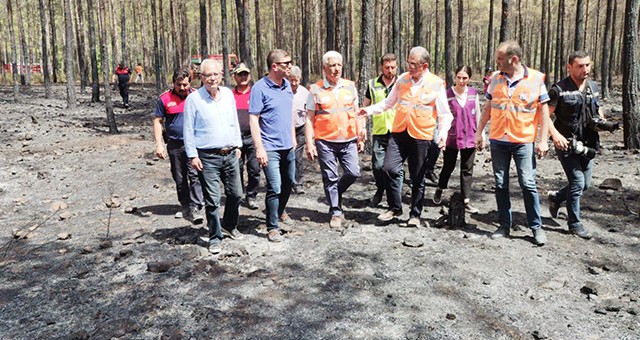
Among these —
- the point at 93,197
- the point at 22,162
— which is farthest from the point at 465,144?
the point at 22,162

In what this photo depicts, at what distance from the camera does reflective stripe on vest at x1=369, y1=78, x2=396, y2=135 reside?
22.7 ft

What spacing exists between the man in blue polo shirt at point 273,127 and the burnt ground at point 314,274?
523mm

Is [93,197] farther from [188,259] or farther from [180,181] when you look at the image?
[188,259]

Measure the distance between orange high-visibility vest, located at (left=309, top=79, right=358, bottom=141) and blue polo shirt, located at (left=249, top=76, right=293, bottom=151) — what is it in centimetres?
42

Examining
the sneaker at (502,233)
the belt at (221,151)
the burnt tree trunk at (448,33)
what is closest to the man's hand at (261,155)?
the belt at (221,151)

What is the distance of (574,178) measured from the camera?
18.5 feet

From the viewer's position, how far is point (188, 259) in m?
5.13

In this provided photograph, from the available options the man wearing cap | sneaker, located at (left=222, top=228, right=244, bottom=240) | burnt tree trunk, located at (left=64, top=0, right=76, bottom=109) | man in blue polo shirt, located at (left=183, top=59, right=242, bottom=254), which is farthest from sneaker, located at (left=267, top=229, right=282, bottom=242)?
burnt tree trunk, located at (left=64, top=0, right=76, bottom=109)

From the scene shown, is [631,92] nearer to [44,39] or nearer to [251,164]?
[251,164]

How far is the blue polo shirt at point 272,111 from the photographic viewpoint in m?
5.42

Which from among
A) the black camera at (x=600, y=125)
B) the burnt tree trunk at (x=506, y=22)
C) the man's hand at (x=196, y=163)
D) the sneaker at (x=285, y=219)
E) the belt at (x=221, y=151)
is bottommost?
the sneaker at (x=285, y=219)

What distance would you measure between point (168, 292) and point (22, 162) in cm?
787

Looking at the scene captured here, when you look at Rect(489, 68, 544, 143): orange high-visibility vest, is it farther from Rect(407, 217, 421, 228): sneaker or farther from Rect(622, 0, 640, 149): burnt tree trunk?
Rect(622, 0, 640, 149): burnt tree trunk

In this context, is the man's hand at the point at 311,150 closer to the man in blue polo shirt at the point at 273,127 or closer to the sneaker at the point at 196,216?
the man in blue polo shirt at the point at 273,127
